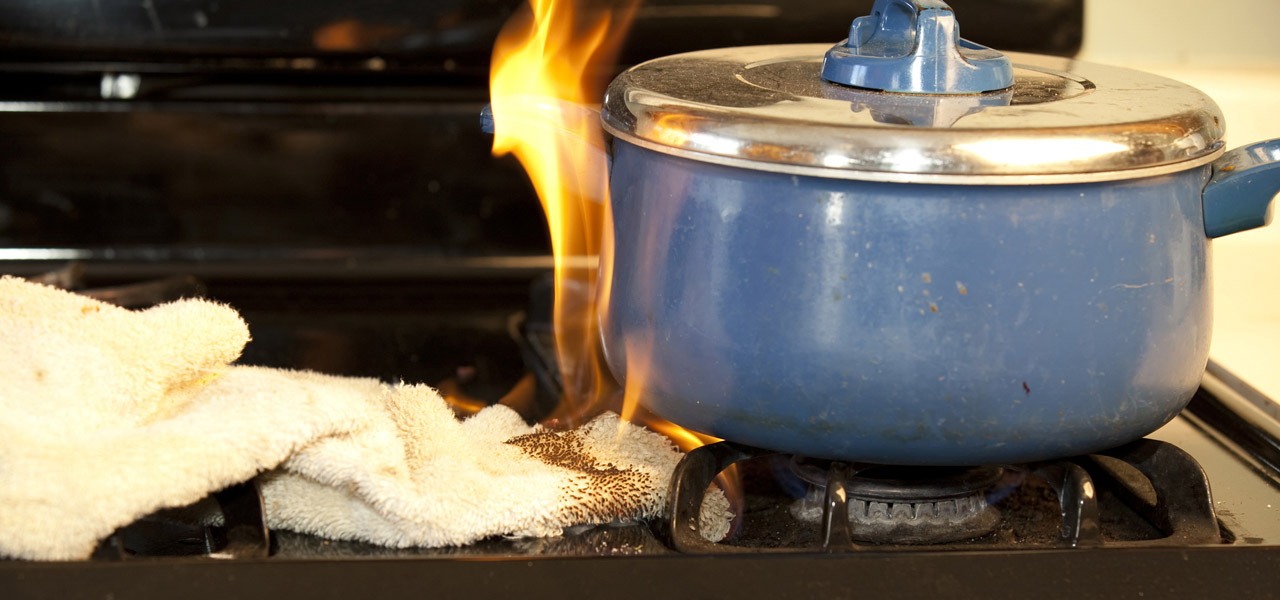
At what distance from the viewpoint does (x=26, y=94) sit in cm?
94

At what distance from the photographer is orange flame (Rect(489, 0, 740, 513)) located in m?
0.63

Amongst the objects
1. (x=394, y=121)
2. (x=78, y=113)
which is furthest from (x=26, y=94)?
(x=394, y=121)

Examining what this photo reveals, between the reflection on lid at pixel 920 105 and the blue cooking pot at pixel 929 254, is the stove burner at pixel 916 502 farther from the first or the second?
the reflection on lid at pixel 920 105

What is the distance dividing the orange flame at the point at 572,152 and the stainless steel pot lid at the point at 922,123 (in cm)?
6

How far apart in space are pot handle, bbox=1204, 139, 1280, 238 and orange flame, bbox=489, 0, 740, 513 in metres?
0.29

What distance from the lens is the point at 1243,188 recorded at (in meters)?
0.54

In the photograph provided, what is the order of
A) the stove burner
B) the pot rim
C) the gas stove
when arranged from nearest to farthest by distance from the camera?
the pot rim
the stove burner
the gas stove

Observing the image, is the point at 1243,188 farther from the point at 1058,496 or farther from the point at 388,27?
the point at 388,27

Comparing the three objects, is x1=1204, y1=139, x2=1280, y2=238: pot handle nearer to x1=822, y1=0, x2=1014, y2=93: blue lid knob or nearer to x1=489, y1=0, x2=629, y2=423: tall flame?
x1=822, y1=0, x2=1014, y2=93: blue lid knob

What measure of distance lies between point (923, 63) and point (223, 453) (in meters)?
0.39

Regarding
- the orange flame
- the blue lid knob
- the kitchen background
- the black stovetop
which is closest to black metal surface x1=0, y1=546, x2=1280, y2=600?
the black stovetop

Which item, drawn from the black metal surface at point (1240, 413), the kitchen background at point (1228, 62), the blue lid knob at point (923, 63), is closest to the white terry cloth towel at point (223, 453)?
the blue lid knob at point (923, 63)

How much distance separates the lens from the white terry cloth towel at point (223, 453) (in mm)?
489

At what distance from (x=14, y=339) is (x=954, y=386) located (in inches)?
18.4
